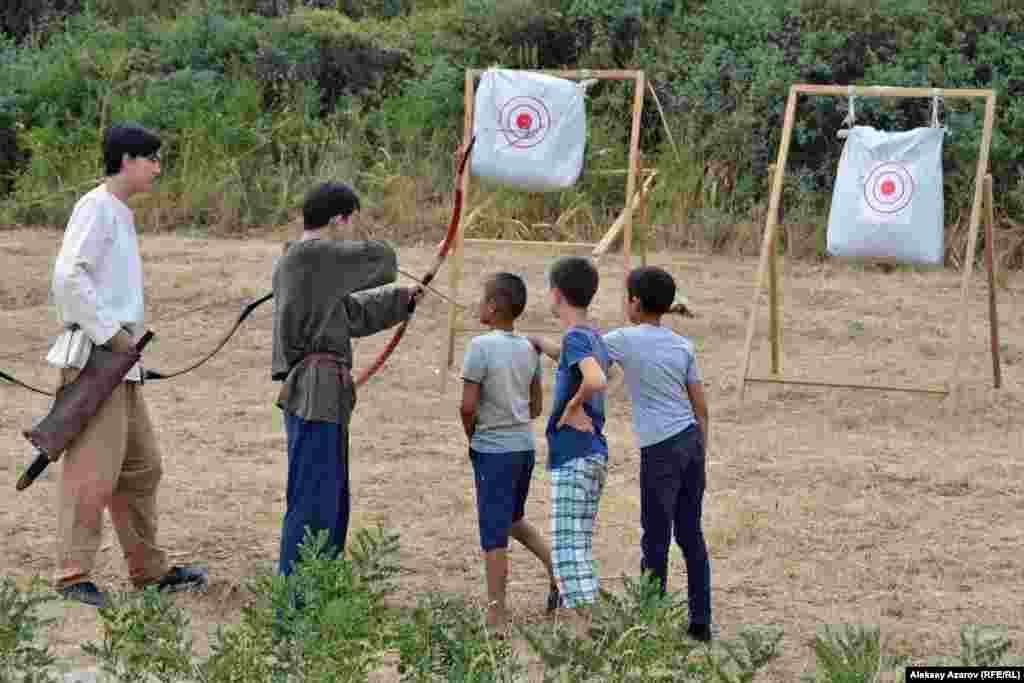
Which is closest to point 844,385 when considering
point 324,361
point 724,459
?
point 724,459

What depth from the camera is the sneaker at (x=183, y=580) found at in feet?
21.9

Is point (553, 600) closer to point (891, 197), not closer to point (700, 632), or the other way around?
point (700, 632)

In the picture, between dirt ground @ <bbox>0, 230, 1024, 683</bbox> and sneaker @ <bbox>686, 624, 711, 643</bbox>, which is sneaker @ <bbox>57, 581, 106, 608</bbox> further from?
sneaker @ <bbox>686, 624, 711, 643</bbox>

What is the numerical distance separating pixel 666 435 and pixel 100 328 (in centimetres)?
198

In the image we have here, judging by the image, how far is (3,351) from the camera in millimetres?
11234

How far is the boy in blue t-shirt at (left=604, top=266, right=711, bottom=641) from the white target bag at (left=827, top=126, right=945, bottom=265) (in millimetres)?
4037

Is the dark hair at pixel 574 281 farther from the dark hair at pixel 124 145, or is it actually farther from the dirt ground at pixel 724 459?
the dark hair at pixel 124 145

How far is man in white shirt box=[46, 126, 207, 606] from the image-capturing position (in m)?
6.17

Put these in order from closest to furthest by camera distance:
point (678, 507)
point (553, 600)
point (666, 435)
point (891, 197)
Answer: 1. point (666, 435)
2. point (678, 507)
3. point (553, 600)
4. point (891, 197)

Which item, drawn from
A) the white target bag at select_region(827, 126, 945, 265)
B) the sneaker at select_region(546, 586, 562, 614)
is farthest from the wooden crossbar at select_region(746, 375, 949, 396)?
the sneaker at select_region(546, 586, 562, 614)

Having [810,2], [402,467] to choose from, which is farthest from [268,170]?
[402,467]

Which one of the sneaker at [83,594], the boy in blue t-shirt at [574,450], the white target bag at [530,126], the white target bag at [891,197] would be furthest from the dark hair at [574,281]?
the white target bag at [891,197]

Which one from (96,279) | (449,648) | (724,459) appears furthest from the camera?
(724,459)

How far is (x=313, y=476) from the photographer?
603 cm
